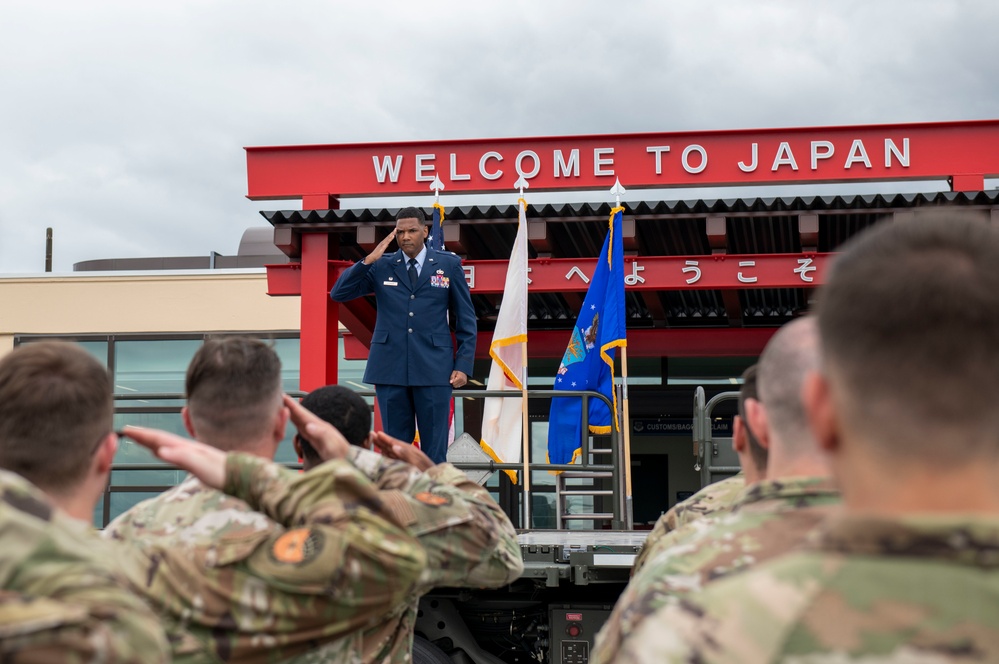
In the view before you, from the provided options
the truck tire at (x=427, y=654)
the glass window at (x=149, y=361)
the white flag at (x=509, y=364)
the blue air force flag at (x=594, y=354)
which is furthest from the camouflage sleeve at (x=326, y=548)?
the glass window at (x=149, y=361)

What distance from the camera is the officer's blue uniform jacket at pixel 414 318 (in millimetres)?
6277

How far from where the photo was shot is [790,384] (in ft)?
5.27

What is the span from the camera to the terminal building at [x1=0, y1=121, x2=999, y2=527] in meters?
8.60

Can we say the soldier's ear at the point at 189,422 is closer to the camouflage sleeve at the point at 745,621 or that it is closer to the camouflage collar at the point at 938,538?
the camouflage sleeve at the point at 745,621

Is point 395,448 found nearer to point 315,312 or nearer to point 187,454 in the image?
point 187,454

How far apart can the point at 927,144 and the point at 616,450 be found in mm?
5249

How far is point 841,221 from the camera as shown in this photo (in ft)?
29.7

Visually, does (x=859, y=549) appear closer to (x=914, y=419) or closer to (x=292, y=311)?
(x=914, y=419)

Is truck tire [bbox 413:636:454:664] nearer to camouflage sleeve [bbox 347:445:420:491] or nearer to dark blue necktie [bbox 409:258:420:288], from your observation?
camouflage sleeve [bbox 347:445:420:491]

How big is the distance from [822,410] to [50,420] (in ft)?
3.70

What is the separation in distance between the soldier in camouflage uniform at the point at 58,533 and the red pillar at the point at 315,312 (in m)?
7.43

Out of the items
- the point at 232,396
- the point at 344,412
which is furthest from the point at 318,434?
the point at 344,412

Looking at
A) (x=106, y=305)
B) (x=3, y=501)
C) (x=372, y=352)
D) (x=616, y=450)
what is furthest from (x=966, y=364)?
(x=106, y=305)

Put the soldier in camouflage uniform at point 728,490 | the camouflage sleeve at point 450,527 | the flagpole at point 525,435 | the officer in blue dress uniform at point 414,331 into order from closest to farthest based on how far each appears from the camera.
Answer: the soldier in camouflage uniform at point 728,490 → the camouflage sleeve at point 450,527 → the flagpole at point 525,435 → the officer in blue dress uniform at point 414,331
